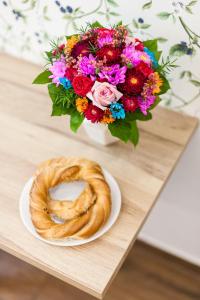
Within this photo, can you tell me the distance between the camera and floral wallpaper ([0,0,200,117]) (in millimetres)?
1031

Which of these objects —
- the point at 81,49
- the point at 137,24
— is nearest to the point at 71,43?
the point at 81,49

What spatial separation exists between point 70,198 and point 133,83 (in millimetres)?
322

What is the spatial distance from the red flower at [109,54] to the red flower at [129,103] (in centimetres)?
9

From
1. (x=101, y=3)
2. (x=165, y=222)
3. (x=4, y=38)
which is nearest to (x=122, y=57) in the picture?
(x=101, y=3)

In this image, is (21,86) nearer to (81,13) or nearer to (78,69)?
(81,13)

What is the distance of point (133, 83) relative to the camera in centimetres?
87

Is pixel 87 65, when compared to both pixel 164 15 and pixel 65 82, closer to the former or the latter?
pixel 65 82

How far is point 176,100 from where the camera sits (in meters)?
1.19

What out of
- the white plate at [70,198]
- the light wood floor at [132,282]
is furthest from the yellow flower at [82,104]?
the light wood floor at [132,282]

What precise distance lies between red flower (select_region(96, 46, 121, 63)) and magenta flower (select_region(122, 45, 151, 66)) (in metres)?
0.02

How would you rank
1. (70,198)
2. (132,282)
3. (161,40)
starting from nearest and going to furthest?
(70,198), (161,40), (132,282)

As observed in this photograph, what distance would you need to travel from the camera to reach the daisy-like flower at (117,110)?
88 centimetres

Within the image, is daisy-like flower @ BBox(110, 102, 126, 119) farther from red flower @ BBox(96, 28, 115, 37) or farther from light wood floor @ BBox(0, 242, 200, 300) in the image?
light wood floor @ BBox(0, 242, 200, 300)

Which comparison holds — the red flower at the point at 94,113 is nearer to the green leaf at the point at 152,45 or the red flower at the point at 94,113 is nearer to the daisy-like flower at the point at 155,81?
the daisy-like flower at the point at 155,81
